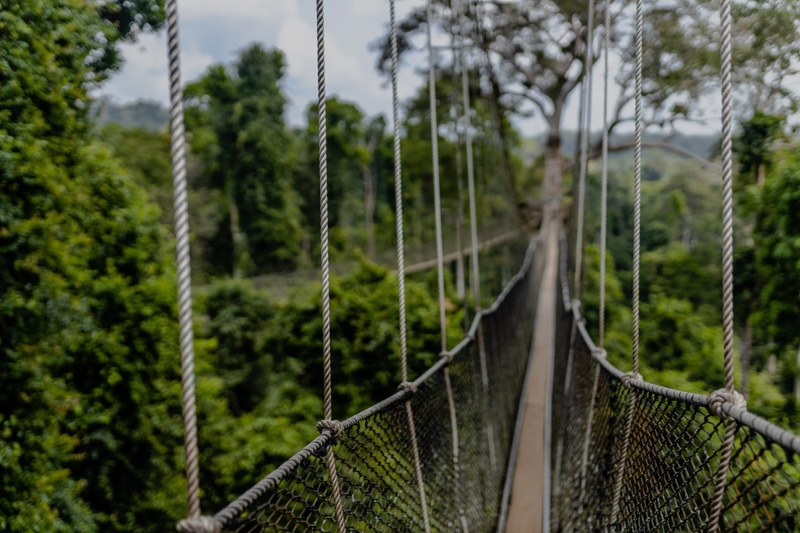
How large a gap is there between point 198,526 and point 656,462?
785 millimetres

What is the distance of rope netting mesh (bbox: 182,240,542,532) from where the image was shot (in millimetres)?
719

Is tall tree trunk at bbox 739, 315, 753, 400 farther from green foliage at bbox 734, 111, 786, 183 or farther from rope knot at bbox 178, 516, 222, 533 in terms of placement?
rope knot at bbox 178, 516, 222, 533

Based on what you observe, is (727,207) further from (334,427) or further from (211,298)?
(211,298)

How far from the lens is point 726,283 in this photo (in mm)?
739

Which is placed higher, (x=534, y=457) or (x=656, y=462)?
(x=656, y=462)

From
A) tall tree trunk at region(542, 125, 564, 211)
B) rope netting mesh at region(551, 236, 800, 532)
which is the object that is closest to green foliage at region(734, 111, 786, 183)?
rope netting mesh at region(551, 236, 800, 532)

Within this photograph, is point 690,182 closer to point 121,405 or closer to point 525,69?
point 525,69

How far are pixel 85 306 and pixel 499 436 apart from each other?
114 inches

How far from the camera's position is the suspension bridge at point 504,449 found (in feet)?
1.84

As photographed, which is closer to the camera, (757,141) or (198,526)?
(198,526)

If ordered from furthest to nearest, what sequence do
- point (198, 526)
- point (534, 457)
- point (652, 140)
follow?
point (652, 140) → point (534, 457) → point (198, 526)

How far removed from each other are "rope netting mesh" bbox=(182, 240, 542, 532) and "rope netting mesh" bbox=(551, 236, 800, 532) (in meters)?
0.36

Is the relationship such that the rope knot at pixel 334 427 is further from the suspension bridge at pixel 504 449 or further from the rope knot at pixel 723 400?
the rope knot at pixel 723 400

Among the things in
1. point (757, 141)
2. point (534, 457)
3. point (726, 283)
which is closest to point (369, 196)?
point (757, 141)
